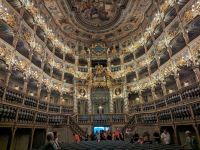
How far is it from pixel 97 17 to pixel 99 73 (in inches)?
387

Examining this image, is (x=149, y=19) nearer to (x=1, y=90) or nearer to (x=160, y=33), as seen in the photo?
(x=160, y=33)

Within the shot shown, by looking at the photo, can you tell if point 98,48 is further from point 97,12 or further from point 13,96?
point 13,96

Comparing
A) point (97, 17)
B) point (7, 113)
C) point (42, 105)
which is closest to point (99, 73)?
point (97, 17)

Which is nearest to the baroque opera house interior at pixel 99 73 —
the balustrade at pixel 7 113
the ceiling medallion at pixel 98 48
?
the balustrade at pixel 7 113

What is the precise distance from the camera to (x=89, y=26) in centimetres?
2714

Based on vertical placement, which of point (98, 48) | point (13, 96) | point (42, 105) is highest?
point (98, 48)

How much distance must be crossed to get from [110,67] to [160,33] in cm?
1003

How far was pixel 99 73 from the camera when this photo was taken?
24.7 m

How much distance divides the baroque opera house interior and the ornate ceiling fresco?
0.16 meters

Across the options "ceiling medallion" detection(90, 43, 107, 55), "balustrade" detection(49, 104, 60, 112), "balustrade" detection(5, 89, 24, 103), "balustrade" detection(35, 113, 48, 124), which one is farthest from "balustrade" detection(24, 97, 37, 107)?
"ceiling medallion" detection(90, 43, 107, 55)

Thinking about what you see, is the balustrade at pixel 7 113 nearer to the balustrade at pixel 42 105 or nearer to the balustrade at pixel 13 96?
the balustrade at pixel 13 96

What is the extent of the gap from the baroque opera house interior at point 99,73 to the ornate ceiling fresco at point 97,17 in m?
0.16

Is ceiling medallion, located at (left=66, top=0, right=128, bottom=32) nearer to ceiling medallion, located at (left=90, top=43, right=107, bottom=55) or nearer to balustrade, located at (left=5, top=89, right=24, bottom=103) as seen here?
ceiling medallion, located at (left=90, top=43, right=107, bottom=55)

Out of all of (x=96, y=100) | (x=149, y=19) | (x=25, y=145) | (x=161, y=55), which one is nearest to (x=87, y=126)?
(x=96, y=100)
